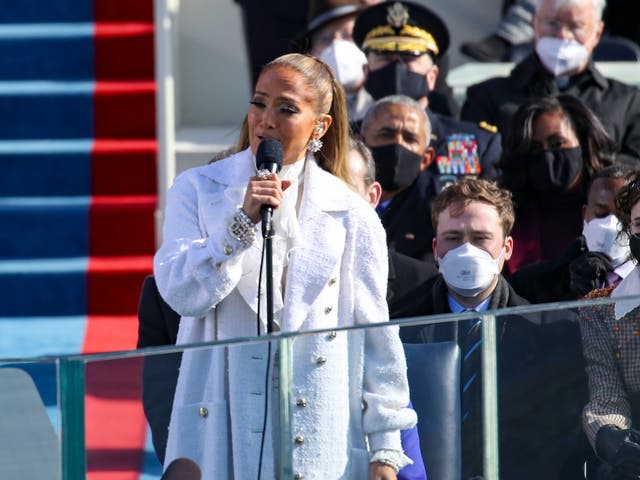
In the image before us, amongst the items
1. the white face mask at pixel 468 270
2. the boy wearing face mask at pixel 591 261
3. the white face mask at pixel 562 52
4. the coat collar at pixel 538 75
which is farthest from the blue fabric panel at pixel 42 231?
the white face mask at pixel 468 270

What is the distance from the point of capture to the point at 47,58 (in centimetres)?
840

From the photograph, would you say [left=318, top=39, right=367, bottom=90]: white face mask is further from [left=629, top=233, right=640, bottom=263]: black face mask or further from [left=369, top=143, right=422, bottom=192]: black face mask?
[left=629, top=233, right=640, bottom=263]: black face mask

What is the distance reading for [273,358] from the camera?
8.57 ft

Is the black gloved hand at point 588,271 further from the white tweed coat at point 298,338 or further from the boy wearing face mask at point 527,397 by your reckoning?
the boy wearing face mask at point 527,397

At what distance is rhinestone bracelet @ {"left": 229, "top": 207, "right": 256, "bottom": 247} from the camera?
2.79 metres

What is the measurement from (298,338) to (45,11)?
6553mm

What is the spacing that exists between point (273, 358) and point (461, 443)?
1.33 feet

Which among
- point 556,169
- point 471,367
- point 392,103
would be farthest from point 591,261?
point 471,367

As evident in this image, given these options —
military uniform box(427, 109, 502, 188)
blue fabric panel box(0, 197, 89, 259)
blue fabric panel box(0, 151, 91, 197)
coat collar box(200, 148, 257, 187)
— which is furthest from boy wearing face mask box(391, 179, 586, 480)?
blue fabric panel box(0, 151, 91, 197)

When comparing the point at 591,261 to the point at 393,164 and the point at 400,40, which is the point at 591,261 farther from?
the point at 400,40

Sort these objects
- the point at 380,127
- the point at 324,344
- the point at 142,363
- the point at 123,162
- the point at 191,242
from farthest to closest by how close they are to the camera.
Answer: the point at 123,162, the point at 380,127, the point at 191,242, the point at 324,344, the point at 142,363

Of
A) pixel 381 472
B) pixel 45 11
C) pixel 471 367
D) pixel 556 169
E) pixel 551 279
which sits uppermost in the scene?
pixel 45 11

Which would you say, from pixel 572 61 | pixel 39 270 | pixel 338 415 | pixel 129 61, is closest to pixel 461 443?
pixel 338 415

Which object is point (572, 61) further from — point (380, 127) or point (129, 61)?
point (129, 61)
